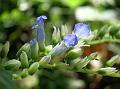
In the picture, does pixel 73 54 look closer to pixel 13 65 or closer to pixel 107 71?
pixel 107 71

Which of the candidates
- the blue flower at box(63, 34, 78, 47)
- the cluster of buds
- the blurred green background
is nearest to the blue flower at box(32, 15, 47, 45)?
the cluster of buds

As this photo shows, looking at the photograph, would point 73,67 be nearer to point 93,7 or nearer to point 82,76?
point 82,76

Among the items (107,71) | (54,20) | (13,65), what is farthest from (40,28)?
(54,20)

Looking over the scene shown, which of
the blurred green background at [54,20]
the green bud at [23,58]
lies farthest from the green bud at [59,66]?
the blurred green background at [54,20]

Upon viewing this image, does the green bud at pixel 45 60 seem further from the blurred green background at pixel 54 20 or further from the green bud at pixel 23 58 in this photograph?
the blurred green background at pixel 54 20

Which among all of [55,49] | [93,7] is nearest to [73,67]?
[55,49]
